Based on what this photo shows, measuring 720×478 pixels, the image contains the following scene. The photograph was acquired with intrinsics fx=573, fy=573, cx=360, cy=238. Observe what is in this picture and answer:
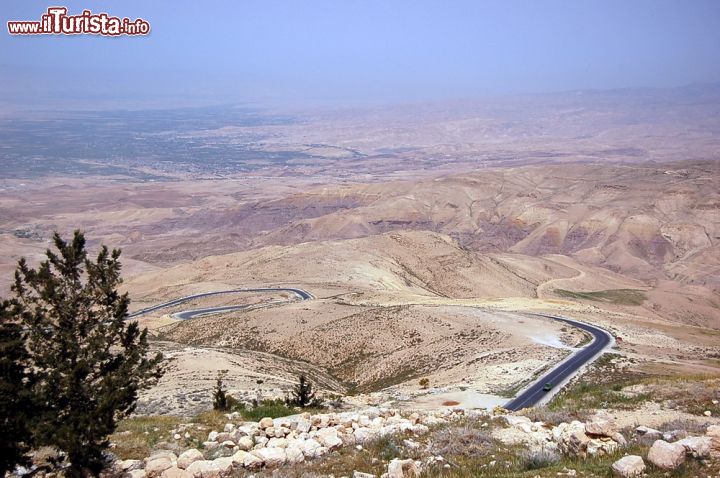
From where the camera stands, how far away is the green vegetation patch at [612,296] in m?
83.6

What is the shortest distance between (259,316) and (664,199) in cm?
12990

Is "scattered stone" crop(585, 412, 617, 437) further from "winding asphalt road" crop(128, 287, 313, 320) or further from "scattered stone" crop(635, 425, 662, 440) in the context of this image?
"winding asphalt road" crop(128, 287, 313, 320)

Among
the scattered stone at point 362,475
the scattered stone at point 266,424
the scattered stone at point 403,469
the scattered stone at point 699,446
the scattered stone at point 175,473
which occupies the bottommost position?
the scattered stone at point 266,424

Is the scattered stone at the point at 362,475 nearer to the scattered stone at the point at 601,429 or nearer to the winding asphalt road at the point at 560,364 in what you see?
the scattered stone at the point at 601,429

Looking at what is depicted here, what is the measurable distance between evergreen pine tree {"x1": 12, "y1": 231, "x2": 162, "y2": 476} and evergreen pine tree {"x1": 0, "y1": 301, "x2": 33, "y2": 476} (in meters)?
0.23

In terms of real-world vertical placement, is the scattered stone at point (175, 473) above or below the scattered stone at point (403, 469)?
below

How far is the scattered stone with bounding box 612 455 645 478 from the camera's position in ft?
31.8

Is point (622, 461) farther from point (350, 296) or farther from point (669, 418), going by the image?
point (350, 296)

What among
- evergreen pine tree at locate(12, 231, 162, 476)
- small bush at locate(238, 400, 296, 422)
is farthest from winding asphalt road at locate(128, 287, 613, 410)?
evergreen pine tree at locate(12, 231, 162, 476)

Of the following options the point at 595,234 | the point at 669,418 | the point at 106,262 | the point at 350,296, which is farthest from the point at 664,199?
the point at 106,262

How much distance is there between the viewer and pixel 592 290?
94188 mm

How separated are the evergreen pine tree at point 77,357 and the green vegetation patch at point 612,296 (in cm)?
8110

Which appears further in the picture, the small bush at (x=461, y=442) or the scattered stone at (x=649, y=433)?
the small bush at (x=461, y=442)

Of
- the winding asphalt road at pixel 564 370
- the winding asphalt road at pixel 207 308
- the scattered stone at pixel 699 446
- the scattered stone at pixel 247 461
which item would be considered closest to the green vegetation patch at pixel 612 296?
the winding asphalt road at pixel 564 370
